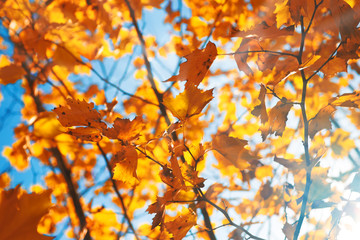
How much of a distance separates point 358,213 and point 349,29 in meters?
0.54

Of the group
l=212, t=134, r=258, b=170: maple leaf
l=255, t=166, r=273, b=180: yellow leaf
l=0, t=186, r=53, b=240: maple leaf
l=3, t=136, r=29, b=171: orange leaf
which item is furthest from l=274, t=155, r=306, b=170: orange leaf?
l=3, t=136, r=29, b=171: orange leaf

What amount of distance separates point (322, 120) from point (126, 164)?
1.69ft

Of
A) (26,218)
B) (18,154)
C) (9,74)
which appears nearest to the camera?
(26,218)

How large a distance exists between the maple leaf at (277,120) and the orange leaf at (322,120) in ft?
0.28

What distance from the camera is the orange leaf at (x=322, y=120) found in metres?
0.63

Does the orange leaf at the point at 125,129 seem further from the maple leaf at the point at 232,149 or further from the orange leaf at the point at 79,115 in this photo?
the maple leaf at the point at 232,149

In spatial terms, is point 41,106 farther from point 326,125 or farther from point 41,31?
point 326,125

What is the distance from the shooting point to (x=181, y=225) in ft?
2.23

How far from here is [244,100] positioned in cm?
238

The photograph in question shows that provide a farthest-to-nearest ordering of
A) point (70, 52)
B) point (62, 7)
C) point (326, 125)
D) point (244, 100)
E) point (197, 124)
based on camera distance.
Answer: point (244, 100) → point (197, 124) → point (62, 7) → point (70, 52) → point (326, 125)

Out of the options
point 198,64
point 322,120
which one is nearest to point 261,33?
point 198,64

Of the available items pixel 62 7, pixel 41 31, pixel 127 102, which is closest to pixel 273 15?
pixel 41 31

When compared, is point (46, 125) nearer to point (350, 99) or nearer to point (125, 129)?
point (125, 129)

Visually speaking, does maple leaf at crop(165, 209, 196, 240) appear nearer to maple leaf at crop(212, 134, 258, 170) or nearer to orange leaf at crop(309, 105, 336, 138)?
maple leaf at crop(212, 134, 258, 170)
